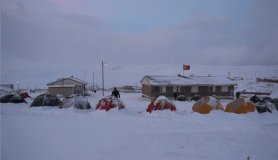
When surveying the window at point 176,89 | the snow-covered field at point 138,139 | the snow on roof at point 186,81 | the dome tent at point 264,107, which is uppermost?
the snow on roof at point 186,81

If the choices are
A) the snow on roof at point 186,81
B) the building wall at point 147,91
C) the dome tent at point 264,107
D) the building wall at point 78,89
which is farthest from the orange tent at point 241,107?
the building wall at point 78,89

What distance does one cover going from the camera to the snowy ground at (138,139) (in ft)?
A: 21.3

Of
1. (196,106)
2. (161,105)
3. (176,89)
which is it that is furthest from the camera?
(176,89)

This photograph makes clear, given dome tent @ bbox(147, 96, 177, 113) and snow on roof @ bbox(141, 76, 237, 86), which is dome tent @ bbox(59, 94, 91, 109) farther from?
snow on roof @ bbox(141, 76, 237, 86)

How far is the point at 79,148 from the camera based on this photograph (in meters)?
6.84

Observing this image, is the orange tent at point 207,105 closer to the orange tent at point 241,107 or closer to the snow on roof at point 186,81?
the orange tent at point 241,107

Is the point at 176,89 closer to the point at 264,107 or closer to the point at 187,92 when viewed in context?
the point at 187,92

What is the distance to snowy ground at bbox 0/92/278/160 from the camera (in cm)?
650

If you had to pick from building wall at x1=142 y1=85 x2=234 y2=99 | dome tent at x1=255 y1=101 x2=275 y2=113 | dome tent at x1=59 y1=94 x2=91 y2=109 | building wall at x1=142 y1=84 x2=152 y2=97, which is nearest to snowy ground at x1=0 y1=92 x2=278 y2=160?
dome tent at x1=255 y1=101 x2=275 y2=113

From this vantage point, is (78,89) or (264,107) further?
(78,89)

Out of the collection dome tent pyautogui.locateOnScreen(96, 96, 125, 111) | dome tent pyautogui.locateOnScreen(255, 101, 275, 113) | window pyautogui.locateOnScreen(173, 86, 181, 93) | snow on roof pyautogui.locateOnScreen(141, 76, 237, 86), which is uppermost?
snow on roof pyautogui.locateOnScreen(141, 76, 237, 86)

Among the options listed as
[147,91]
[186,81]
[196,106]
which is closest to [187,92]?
[186,81]

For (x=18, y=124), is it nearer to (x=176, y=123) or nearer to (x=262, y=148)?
(x=176, y=123)

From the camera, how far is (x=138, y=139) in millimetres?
8023
